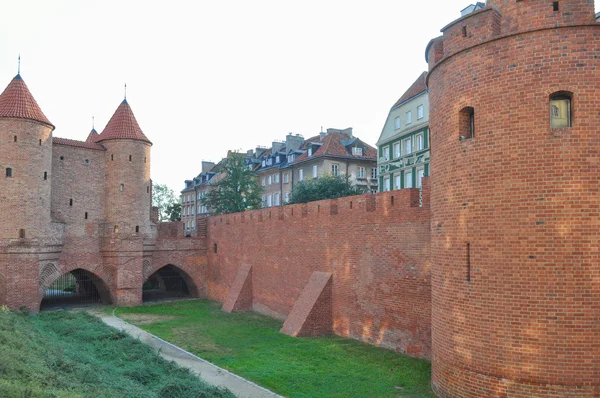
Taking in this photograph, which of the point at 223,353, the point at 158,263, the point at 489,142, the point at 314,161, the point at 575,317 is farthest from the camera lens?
the point at 314,161

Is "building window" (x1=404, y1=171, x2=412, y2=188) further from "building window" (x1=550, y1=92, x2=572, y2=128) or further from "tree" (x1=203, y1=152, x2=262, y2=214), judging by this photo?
"building window" (x1=550, y1=92, x2=572, y2=128)

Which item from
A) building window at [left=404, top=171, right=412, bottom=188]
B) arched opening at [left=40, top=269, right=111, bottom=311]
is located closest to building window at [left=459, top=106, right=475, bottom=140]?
arched opening at [left=40, top=269, right=111, bottom=311]

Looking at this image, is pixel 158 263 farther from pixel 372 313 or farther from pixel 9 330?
pixel 372 313

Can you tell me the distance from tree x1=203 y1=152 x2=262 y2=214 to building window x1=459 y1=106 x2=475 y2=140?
29.4 m

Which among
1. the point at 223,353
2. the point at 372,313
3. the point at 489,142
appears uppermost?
the point at 489,142

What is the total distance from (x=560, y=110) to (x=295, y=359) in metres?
9.13

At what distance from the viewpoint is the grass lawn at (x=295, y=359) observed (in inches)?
447

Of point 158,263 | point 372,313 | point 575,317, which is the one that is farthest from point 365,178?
point 575,317

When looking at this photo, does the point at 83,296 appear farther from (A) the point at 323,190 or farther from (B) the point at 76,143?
(A) the point at 323,190

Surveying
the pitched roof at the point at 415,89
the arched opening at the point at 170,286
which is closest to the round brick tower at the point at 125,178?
the arched opening at the point at 170,286

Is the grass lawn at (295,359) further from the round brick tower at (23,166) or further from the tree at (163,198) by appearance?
the tree at (163,198)

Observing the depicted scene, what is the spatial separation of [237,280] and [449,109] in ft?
53.7

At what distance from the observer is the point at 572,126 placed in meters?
8.43

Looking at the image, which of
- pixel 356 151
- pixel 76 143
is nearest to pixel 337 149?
pixel 356 151
